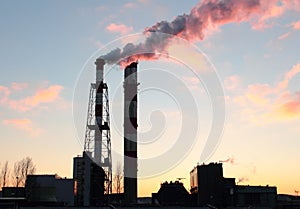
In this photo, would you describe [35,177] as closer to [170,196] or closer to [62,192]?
[62,192]

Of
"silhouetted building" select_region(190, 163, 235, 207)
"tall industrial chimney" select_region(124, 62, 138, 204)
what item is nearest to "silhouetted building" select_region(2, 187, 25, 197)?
"tall industrial chimney" select_region(124, 62, 138, 204)

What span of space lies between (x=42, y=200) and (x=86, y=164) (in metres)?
13.3

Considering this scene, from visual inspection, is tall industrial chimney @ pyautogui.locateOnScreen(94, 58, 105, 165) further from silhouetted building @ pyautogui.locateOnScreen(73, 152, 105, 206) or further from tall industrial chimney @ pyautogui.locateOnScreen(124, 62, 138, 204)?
tall industrial chimney @ pyautogui.locateOnScreen(124, 62, 138, 204)

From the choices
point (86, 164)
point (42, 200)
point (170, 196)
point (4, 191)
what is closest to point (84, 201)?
point (86, 164)

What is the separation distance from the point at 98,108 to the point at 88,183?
12812 mm

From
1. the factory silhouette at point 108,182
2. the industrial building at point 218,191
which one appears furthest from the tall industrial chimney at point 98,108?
the industrial building at point 218,191

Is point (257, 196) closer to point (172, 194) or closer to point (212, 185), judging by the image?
point (212, 185)

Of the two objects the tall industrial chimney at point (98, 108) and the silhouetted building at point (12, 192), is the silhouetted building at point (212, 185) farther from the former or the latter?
the silhouetted building at point (12, 192)

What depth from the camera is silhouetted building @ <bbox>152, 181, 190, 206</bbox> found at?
8319cm

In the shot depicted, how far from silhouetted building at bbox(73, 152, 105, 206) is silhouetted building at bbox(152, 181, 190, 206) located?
21129 mm

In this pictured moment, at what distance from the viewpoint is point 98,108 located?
70.9 metres

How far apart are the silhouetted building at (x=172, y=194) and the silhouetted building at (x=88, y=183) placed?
21129 mm

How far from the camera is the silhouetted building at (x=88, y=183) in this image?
2601 inches

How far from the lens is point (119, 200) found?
7488cm
